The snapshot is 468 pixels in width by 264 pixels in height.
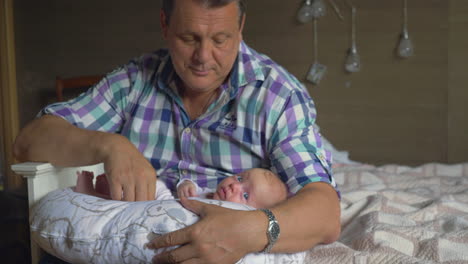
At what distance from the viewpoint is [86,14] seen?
11.0 feet

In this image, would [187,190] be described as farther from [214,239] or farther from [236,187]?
[214,239]

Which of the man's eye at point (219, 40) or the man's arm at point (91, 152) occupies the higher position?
the man's eye at point (219, 40)

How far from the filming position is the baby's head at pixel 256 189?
1259 millimetres

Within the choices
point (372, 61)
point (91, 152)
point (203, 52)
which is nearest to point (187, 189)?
point (91, 152)

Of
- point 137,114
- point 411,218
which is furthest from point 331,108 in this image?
point 137,114

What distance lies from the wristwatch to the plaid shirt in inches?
8.6

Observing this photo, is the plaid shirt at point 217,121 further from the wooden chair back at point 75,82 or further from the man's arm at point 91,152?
the wooden chair back at point 75,82

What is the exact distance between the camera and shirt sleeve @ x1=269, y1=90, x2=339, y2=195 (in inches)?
48.7

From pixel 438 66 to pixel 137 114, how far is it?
207 centimetres

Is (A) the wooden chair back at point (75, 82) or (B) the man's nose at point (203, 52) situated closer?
(B) the man's nose at point (203, 52)

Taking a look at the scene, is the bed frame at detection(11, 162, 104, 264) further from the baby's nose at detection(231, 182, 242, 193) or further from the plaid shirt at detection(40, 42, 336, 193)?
the baby's nose at detection(231, 182, 242, 193)

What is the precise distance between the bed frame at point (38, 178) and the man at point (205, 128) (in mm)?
48

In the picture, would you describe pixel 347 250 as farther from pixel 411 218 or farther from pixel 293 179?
pixel 411 218

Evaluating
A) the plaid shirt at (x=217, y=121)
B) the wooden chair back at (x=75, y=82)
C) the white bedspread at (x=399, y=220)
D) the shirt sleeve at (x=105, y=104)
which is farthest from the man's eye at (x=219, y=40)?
the wooden chair back at (x=75, y=82)
